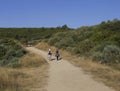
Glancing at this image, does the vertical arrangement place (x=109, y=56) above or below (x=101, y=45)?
below

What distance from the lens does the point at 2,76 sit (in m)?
18.1

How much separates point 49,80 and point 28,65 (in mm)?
10178

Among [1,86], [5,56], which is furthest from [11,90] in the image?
[5,56]

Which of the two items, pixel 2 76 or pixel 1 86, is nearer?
pixel 1 86

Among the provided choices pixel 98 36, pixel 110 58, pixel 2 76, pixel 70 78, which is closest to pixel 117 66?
pixel 110 58

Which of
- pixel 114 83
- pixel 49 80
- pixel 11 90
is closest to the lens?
pixel 11 90

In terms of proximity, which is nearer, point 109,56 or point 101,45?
point 109,56

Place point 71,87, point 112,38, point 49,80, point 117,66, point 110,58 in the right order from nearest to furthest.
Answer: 1. point 71,87
2. point 49,80
3. point 117,66
4. point 110,58
5. point 112,38

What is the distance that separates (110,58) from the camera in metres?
28.2

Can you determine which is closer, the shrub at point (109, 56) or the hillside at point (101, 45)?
the shrub at point (109, 56)

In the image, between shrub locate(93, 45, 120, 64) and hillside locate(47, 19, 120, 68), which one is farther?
hillside locate(47, 19, 120, 68)

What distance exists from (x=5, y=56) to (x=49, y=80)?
18889 mm

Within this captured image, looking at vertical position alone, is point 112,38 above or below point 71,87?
above

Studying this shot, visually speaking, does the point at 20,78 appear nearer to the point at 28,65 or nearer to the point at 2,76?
the point at 2,76
